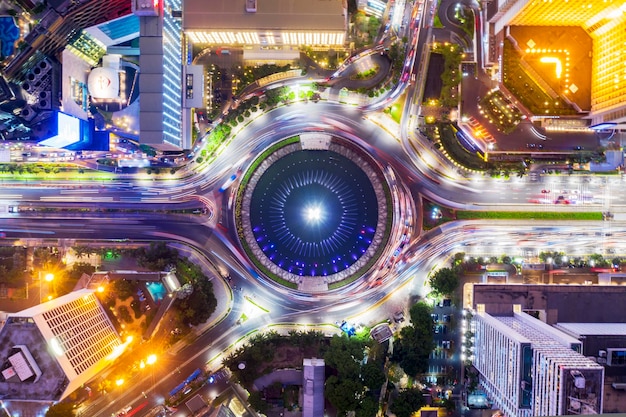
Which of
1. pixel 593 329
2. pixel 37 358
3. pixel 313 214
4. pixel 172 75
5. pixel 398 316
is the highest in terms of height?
pixel 172 75

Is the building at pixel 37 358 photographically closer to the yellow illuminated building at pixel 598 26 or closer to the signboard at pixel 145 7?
the signboard at pixel 145 7

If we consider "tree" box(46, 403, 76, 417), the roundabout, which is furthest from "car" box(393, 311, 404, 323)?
"tree" box(46, 403, 76, 417)

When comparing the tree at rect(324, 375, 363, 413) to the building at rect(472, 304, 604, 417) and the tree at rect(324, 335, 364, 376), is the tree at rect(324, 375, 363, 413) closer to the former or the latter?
the tree at rect(324, 335, 364, 376)

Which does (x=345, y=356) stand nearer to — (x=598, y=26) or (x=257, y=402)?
(x=257, y=402)

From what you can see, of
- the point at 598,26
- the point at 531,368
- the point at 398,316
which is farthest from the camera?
the point at 398,316

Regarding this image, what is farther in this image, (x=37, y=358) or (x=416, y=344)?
(x=416, y=344)

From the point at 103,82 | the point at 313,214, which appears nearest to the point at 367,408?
the point at 313,214

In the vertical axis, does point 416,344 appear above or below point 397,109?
below
